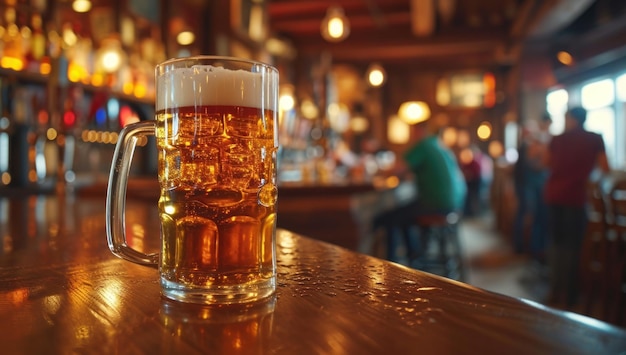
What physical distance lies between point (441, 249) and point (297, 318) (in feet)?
15.1

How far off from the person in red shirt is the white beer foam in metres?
4.10

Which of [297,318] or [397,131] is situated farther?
[397,131]

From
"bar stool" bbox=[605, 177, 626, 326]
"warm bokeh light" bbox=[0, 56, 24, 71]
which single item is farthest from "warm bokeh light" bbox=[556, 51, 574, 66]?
"warm bokeh light" bbox=[0, 56, 24, 71]

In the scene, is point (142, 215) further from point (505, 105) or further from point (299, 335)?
point (505, 105)

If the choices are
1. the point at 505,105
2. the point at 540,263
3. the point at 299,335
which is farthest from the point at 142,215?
the point at 505,105

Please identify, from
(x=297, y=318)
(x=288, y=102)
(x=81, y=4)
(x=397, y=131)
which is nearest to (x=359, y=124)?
(x=397, y=131)

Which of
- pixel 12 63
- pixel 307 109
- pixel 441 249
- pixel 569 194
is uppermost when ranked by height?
pixel 307 109

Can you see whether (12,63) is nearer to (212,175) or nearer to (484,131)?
(212,175)

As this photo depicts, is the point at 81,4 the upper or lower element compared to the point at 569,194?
upper

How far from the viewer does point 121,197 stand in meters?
0.65

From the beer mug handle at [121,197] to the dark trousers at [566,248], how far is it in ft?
14.0

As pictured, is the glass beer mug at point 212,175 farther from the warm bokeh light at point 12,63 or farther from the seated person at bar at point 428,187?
the seated person at bar at point 428,187

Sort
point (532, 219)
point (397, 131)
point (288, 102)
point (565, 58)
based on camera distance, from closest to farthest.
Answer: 1. point (288, 102)
2. point (532, 219)
3. point (565, 58)
4. point (397, 131)

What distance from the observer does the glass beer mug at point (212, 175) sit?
59cm
